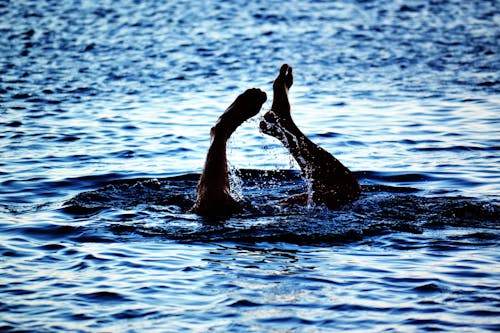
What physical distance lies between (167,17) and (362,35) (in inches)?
232

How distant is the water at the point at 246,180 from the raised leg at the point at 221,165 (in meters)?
0.20

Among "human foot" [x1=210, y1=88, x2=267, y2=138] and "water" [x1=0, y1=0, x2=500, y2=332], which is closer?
"water" [x1=0, y1=0, x2=500, y2=332]

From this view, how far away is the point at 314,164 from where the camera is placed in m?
8.59

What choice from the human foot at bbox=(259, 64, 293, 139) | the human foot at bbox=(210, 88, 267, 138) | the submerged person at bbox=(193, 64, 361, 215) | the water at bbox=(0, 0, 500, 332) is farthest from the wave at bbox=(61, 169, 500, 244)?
the human foot at bbox=(210, 88, 267, 138)

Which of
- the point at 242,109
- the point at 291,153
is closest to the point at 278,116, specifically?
the point at 291,153

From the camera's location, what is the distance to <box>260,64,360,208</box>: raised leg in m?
8.58

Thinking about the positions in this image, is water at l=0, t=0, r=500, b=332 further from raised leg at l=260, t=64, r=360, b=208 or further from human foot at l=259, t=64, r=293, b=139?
human foot at l=259, t=64, r=293, b=139

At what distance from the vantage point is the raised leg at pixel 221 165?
320 inches

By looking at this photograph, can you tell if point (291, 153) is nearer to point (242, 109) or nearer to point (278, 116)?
point (278, 116)

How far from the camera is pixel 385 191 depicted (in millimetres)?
9812

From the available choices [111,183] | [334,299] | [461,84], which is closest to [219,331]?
[334,299]

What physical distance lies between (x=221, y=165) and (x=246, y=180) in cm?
245

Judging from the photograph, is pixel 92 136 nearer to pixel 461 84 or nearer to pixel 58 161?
pixel 58 161

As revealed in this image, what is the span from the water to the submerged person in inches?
7.4
